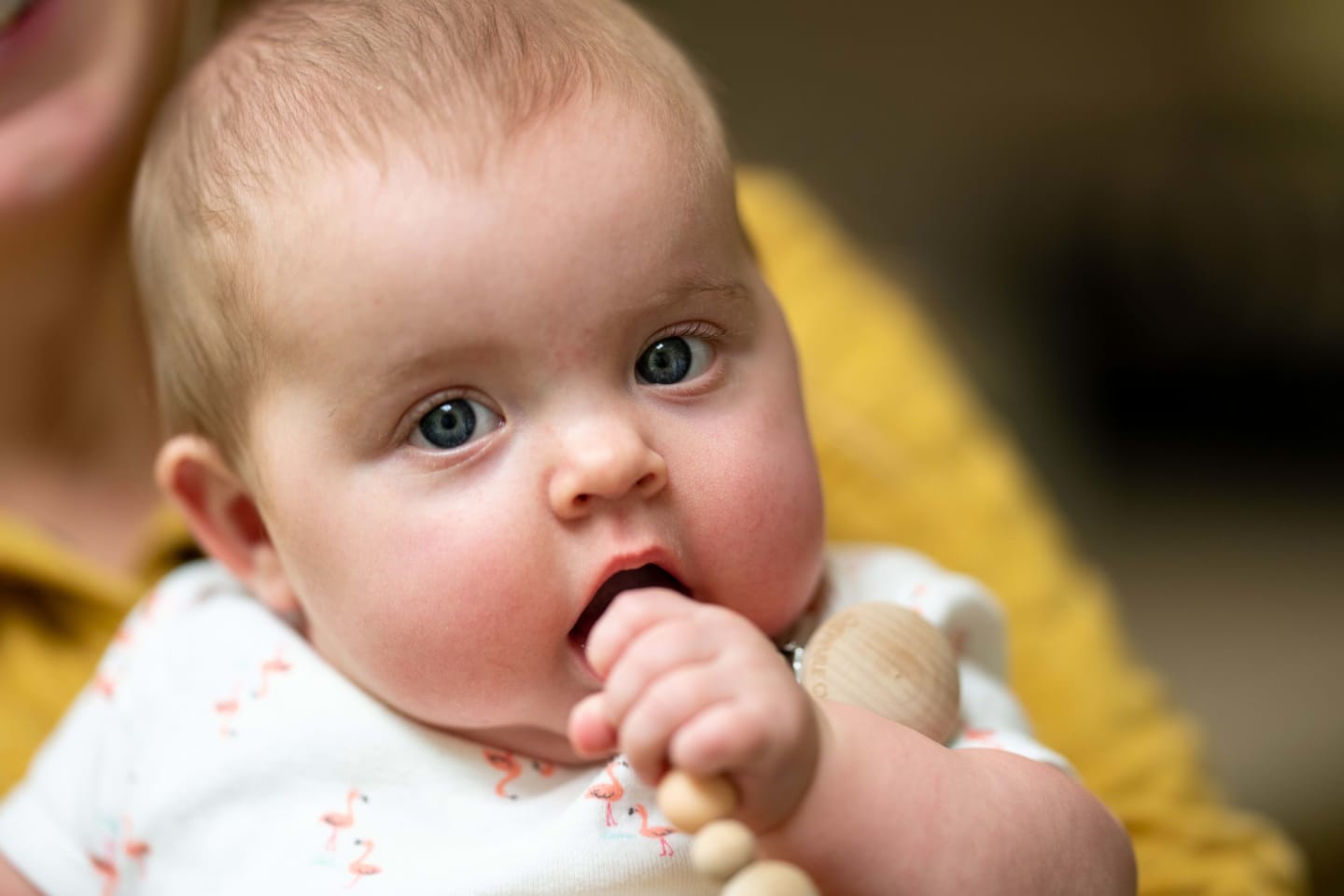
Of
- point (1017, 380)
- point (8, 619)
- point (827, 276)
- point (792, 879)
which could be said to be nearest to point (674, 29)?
point (1017, 380)

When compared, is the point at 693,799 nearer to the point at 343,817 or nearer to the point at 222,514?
the point at 343,817

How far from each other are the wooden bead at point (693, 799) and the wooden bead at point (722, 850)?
11 millimetres

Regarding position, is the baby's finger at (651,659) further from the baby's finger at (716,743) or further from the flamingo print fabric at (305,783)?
the flamingo print fabric at (305,783)

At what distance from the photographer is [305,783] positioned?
866 mm

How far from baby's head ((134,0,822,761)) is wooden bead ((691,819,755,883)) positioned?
0.19m

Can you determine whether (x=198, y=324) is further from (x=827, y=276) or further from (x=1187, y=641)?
(x=1187, y=641)

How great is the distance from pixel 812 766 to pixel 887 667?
135 millimetres

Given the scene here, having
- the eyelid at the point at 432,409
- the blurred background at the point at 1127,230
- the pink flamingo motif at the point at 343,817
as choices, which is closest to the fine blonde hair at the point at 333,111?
the eyelid at the point at 432,409

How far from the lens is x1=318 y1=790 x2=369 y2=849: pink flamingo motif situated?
0.84 m

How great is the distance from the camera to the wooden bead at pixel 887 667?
742 millimetres

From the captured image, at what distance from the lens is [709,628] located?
0.63 m

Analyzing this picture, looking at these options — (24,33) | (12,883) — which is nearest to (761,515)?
(12,883)

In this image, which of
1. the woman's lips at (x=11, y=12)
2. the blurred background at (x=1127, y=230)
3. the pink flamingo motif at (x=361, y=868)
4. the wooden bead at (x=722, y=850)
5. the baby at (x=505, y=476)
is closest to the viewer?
the wooden bead at (x=722, y=850)

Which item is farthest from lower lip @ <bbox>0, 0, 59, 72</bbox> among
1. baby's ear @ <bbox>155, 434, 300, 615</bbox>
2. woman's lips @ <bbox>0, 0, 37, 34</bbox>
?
baby's ear @ <bbox>155, 434, 300, 615</bbox>
